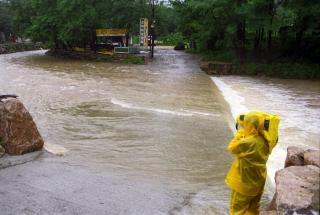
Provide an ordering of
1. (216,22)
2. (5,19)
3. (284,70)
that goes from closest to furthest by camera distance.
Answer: (284,70) → (216,22) → (5,19)

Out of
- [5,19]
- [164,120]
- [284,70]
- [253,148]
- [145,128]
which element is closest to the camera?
[253,148]

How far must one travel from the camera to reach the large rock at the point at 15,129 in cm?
758

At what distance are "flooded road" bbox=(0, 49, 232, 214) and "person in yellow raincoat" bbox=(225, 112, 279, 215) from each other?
1195 millimetres

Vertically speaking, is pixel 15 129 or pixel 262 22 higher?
pixel 262 22

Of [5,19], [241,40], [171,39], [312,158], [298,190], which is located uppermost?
[5,19]

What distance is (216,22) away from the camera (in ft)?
82.1

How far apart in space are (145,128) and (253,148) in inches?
245

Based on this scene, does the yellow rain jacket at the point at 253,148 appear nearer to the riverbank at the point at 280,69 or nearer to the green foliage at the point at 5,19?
the riverbank at the point at 280,69

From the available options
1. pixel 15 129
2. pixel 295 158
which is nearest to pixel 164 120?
pixel 15 129

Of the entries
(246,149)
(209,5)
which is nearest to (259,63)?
(209,5)

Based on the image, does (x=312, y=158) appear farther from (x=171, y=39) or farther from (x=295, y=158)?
(x=171, y=39)

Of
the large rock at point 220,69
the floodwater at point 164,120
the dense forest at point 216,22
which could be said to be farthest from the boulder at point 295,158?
the large rock at point 220,69

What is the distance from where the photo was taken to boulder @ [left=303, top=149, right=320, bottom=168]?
4393 mm

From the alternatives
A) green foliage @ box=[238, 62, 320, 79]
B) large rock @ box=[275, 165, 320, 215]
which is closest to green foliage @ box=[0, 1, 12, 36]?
green foliage @ box=[238, 62, 320, 79]
